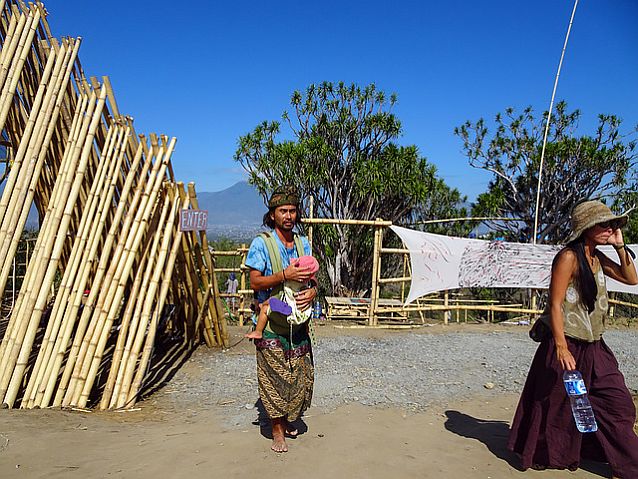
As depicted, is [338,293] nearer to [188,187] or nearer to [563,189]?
[563,189]

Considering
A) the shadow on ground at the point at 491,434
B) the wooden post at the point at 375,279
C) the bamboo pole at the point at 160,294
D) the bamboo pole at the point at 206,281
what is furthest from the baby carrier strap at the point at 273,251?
the wooden post at the point at 375,279

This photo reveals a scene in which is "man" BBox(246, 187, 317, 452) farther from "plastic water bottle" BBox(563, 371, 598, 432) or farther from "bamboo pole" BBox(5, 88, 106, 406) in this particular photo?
"bamboo pole" BBox(5, 88, 106, 406)

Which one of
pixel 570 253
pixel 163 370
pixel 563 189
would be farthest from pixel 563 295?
pixel 563 189

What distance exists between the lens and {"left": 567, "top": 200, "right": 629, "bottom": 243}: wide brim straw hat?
2408 millimetres

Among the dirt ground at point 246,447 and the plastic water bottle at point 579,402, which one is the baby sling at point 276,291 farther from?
the plastic water bottle at point 579,402

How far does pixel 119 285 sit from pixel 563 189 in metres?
12.1

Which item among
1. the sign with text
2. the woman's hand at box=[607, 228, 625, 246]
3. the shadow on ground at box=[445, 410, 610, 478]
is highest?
the sign with text

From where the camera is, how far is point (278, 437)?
2.72 metres

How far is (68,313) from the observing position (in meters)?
3.53

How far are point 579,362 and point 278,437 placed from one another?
1480mm

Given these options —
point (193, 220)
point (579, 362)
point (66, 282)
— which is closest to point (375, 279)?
point (193, 220)

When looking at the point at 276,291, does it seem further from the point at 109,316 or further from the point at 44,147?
the point at 44,147

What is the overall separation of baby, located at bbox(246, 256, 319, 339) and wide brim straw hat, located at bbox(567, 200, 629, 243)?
122 cm

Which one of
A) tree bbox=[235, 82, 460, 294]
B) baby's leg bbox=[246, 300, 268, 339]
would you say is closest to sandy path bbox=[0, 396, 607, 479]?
baby's leg bbox=[246, 300, 268, 339]
